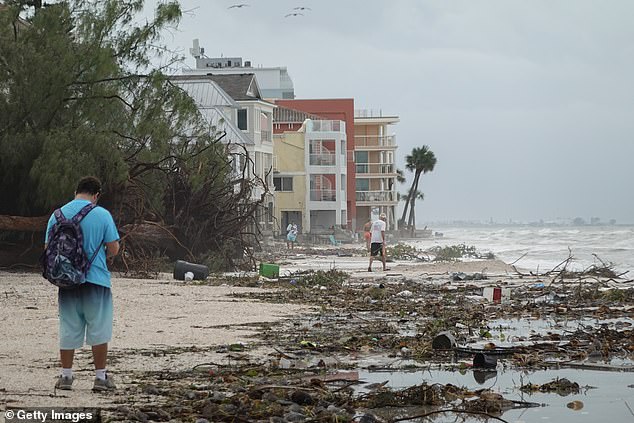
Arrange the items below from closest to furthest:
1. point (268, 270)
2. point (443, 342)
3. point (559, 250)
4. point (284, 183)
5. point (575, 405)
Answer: point (575, 405) → point (443, 342) → point (268, 270) → point (559, 250) → point (284, 183)

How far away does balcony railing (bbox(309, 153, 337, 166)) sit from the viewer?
280 ft

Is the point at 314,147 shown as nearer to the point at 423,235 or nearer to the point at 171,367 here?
the point at 423,235

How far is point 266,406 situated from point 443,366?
3.17m

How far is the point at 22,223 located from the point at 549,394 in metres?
17.7

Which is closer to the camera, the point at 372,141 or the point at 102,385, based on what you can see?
the point at 102,385

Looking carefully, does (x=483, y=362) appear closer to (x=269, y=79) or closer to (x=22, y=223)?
(x=22, y=223)

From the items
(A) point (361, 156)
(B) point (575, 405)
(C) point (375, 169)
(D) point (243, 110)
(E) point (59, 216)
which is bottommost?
(B) point (575, 405)

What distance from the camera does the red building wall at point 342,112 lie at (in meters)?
104

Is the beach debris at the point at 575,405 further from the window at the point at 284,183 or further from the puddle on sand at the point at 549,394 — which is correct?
the window at the point at 284,183

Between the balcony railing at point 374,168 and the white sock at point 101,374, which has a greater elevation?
the balcony railing at point 374,168

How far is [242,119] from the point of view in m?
68.7

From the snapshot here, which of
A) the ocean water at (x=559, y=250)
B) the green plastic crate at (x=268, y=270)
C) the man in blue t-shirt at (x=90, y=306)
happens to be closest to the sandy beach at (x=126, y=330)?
the man in blue t-shirt at (x=90, y=306)

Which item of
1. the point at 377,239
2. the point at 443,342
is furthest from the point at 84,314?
the point at 377,239

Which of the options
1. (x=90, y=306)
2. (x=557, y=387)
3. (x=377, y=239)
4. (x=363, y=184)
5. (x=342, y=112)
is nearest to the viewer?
(x=90, y=306)
